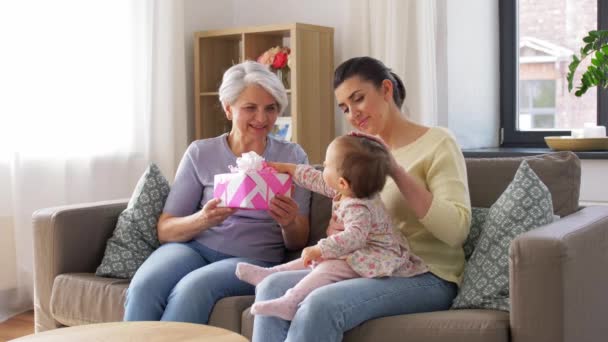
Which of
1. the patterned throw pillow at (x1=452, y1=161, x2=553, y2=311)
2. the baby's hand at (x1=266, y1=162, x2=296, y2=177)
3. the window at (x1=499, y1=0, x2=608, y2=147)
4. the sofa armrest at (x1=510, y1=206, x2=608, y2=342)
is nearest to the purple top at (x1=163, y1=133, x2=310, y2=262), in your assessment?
the baby's hand at (x1=266, y1=162, x2=296, y2=177)

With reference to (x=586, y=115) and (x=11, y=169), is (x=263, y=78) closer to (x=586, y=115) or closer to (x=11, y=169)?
(x=11, y=169)

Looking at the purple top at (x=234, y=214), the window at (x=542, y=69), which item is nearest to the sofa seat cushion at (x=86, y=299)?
the purple top at (x=234, y=214)

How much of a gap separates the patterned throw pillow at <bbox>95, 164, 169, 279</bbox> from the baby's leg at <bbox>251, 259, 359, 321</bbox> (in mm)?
811

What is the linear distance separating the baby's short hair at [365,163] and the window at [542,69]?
A: 2342 millimetres

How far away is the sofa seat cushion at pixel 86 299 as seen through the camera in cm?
263

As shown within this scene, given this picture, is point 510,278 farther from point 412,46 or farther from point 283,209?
point 412,46

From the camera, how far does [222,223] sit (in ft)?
8.86

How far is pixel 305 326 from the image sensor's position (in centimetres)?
201

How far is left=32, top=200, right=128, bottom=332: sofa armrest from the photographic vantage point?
9.14 ft

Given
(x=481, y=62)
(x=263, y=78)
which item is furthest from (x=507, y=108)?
(x=263, y=78)

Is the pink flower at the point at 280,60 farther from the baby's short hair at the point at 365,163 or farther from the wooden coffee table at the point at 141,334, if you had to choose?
the wooden coffee table at the point at 141,334

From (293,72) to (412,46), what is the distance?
0.60 m

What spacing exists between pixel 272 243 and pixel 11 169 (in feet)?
5.61

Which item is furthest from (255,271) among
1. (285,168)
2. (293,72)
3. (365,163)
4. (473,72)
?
(473,72)
